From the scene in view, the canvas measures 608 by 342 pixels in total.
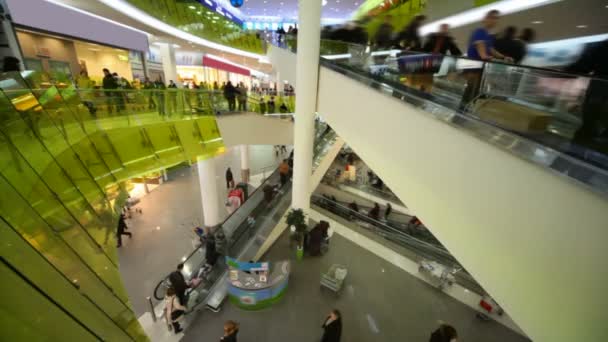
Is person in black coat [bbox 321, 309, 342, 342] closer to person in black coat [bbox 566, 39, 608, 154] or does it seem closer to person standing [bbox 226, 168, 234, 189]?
person in black coat [bbox 566, 39, 608, 154]

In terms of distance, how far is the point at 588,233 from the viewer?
1.54m

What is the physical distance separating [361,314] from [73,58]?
1741cm

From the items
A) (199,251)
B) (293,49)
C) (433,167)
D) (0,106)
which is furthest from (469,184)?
(293,49)

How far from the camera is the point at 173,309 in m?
5.57

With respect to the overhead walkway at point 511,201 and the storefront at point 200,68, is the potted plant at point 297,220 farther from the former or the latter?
the storefront at point 200,68

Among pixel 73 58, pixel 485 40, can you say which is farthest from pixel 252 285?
pixel 73 58

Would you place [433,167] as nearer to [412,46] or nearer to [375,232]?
[412,46]

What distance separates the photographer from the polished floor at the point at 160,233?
7.45 m

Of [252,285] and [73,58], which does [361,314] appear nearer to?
[252,285]

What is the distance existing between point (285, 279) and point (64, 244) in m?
5.13

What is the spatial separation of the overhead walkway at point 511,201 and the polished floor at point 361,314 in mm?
4524

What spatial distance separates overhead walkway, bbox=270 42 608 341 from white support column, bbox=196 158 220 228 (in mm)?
8254

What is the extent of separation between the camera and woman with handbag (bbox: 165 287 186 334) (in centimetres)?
555

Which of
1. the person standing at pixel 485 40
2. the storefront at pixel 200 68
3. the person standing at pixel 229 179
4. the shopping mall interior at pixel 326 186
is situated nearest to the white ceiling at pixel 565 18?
the shopping mall interior at pixel 326 186
